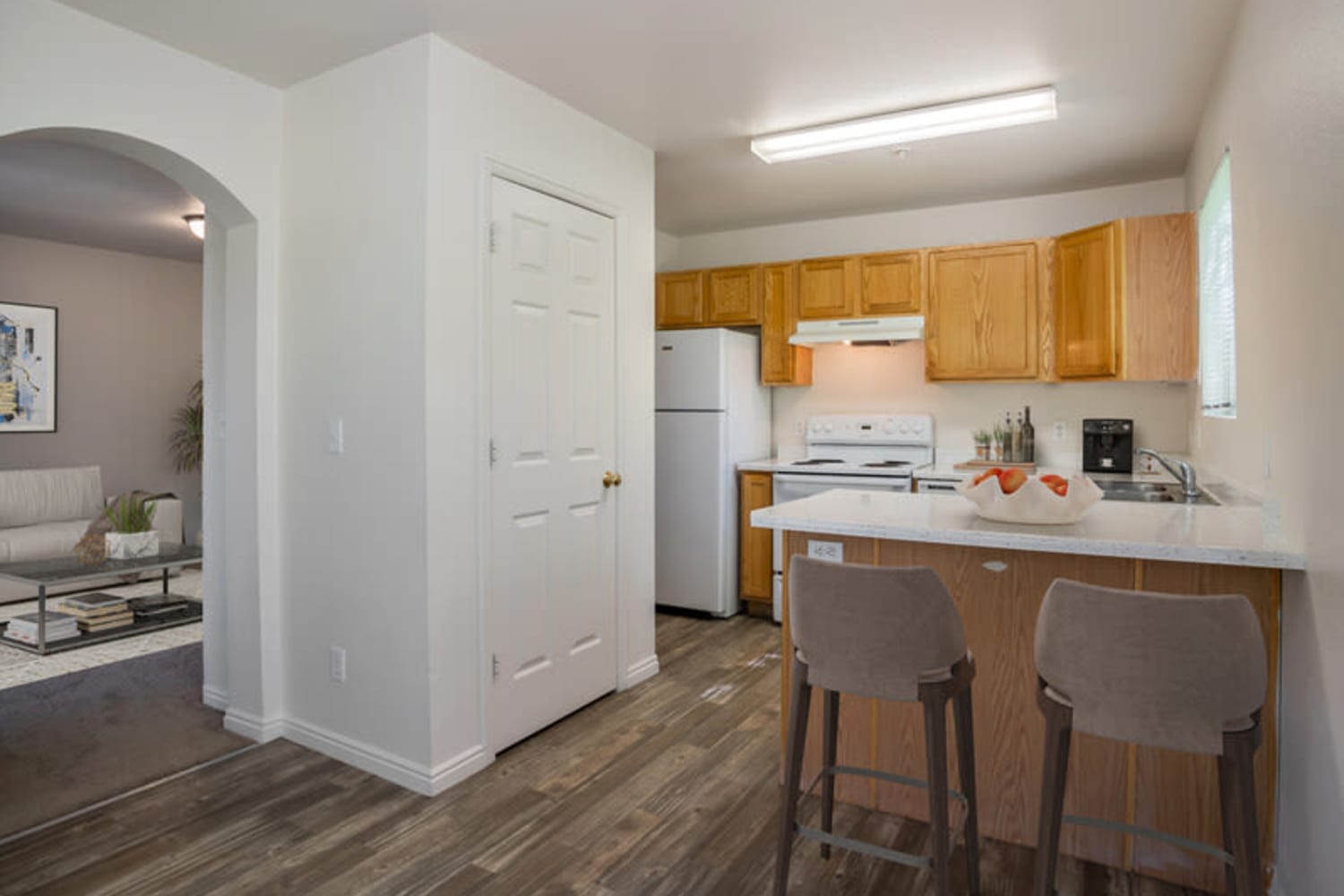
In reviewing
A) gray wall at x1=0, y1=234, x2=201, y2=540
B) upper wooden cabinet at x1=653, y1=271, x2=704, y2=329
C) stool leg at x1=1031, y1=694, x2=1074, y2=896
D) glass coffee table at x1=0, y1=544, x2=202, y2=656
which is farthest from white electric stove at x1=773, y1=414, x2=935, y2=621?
gray wall at x1=0, y1=234, x2=201, y2=540

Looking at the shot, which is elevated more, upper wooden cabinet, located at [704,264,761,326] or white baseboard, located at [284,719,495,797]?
upper wooden cabinet, located at [704,264,761,326]

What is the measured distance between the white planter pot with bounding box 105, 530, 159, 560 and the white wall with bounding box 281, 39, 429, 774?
2149 mm

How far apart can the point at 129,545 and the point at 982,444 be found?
193 inches

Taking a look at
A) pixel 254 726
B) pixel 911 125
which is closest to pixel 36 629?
pixel 254 726

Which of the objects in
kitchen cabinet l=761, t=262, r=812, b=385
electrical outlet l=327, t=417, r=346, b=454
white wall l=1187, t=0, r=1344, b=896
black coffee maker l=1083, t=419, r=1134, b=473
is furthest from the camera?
kitchen cabinet l=761, t=262, r=812, b=385

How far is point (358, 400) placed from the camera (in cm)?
275

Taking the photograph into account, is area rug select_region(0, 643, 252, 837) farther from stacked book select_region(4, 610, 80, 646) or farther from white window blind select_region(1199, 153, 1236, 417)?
white window blind select_region(1199, 153, 1236, 417)

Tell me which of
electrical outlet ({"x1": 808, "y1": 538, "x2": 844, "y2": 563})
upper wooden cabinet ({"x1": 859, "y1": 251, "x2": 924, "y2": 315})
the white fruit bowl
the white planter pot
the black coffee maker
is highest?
upper wooden cabinet ({"x1": 859, "y1": 251, "x2": 924, "y2": 315})

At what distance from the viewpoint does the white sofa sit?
16.4 ft

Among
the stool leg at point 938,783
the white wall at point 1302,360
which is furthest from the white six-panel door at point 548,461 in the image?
the white wall at point 1302,360

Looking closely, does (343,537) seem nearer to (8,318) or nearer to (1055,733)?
(1055,733)

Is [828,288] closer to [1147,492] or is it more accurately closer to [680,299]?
[680,299]

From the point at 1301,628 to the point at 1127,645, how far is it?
1.68 feet

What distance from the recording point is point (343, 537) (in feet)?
9.20
